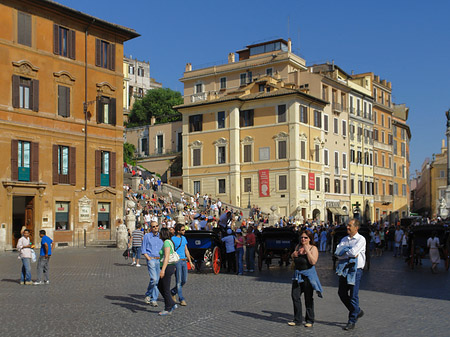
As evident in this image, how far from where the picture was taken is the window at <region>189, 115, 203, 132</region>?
57.2 meters

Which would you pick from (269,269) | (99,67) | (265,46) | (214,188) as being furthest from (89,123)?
(265,46)

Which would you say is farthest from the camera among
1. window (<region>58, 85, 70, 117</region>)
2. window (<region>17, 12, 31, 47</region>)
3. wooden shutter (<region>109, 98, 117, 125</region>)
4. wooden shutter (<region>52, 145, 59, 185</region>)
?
wooden shutter (<region>109, 98, 117, 125</region>)

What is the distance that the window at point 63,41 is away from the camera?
3300cm

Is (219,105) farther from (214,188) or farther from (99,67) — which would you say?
(99,67)

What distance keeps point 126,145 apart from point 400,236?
142 ft

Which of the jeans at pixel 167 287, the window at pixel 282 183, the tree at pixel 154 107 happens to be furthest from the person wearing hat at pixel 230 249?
the tree at pixel 154 107

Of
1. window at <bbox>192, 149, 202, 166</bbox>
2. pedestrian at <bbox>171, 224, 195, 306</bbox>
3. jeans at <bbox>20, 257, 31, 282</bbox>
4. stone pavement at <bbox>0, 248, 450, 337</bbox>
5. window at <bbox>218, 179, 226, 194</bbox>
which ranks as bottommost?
stone pavement at <bbox>0, 248, 450, 337</bbox>

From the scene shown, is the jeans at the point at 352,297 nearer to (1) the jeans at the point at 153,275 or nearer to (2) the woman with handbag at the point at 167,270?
(2) the woman with handbag at the point at 167,270

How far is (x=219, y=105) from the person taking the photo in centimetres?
5556

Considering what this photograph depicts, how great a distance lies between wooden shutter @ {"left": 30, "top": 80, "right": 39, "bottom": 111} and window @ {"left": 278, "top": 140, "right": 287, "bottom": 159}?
2586cm

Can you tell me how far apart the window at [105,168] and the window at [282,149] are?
20.1m

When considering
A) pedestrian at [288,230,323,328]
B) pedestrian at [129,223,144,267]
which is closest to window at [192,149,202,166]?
pedestrian at [129,223,144,267]

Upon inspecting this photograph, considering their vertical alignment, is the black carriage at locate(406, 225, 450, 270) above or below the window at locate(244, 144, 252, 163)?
below

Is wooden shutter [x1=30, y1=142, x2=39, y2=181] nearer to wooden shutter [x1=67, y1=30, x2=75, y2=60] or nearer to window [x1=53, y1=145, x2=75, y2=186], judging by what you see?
window [x1=53, y1=145, x2=75, y2=186]
